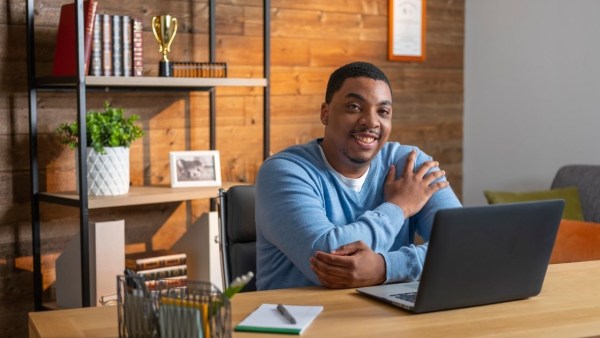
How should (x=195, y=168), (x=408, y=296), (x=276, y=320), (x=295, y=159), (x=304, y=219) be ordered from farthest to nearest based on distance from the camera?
(x=195, y=168), (x=295, y=159), (x=304, y=219), (x=408, y=296), (x=276, y=320)

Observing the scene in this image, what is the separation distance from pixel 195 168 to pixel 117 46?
646 mm

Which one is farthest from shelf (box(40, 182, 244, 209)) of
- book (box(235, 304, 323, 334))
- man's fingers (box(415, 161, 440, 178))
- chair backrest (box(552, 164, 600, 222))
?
chair backrest (box(552, 164, 600, 222))

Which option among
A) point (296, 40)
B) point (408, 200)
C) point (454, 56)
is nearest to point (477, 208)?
point (408, 200)

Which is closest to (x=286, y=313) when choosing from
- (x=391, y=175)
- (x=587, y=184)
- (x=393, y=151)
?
(x=391, y=175)

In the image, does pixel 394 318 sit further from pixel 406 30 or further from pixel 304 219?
pixel 406 30

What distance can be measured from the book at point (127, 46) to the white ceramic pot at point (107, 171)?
31 centimetres

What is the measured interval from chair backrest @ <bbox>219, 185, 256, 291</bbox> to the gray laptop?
0.62m

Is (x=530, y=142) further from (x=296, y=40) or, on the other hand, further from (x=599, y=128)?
(x=296, y=40)

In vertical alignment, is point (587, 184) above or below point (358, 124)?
below

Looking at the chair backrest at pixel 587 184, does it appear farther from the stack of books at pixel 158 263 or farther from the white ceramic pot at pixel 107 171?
the white ceramic pot at pixel 107 171

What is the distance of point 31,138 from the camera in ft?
11.0

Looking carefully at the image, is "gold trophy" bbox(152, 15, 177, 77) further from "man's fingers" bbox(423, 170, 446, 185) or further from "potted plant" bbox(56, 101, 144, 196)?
"man's fingers" bbox(423, 170, 446, 185)

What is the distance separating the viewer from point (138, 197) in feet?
10.9

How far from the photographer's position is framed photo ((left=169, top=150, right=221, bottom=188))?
3623 millimetres
